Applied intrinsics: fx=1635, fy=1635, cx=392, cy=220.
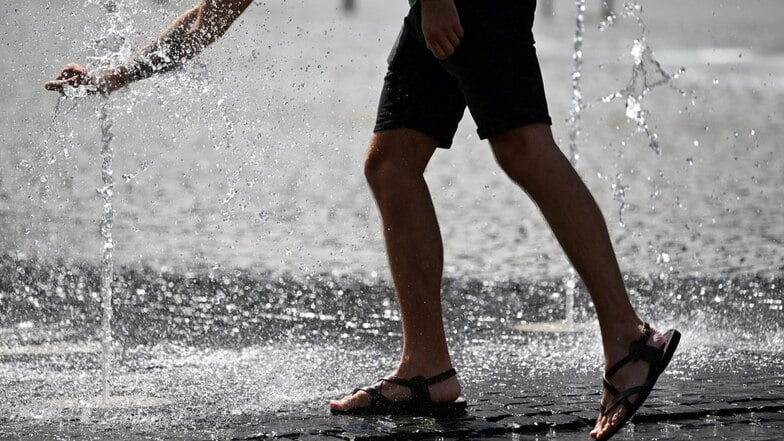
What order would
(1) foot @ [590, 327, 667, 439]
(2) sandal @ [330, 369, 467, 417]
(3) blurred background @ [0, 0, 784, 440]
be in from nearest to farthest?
(1) foot @ [590, 327, 667, 439] < (2) sandal @ [330, 369, 467, 417] < (3) blurred background @ [0, 0, 784, 440]

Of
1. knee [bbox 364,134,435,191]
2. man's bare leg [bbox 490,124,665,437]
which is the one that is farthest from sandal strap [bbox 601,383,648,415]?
knee [bbox 364,134,435,191]

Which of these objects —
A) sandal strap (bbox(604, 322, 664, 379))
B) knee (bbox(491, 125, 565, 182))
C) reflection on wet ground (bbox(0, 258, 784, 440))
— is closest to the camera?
sandal strap (bbox(604, 322, 664, 379))

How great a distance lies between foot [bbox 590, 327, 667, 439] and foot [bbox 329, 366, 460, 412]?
1.67ft

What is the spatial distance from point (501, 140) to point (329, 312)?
2.39 meters

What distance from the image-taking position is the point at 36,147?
12.4 m

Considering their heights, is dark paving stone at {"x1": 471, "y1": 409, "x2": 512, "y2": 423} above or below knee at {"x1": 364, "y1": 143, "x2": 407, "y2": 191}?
below

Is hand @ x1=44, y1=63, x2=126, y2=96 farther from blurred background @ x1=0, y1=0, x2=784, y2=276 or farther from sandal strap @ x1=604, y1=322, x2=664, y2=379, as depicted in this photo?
sandal strap @ x1=604, y1=322, x2=664, y2=379

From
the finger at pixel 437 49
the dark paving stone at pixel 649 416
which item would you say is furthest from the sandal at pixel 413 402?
the finger at pixel 437 49

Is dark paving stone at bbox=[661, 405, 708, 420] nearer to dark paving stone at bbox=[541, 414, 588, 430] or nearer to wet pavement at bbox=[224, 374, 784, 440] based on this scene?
wet pavement at bbox=[224, 374, 784, 440]

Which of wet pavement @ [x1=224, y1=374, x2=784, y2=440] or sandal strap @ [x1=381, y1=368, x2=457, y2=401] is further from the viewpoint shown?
sandal strap @ [x1=381, y1=368, x2=457, y2=401]

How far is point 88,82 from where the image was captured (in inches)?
182

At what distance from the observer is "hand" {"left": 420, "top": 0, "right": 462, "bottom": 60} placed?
13.3 feet

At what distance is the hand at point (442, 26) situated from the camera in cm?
407

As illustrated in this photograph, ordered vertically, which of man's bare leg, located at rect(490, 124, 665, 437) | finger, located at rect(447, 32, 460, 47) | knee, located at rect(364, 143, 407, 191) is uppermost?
finger, located at rect(447, 32, 460, 47)
